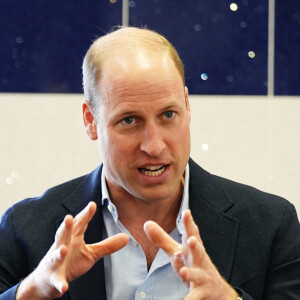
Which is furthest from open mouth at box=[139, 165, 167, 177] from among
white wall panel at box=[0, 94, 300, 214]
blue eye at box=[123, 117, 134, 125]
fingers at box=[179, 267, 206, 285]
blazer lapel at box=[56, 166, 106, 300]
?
white wall panel at box=[0, 94, 300, 214]

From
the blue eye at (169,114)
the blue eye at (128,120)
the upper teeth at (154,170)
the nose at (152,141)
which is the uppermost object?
the blue eye at (169,114)

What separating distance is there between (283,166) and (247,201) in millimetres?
884

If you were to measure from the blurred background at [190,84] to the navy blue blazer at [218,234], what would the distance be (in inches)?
28.2

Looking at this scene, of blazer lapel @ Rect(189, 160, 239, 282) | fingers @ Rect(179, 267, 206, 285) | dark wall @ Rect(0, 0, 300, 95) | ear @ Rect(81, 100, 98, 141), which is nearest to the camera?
fingers @ Rect(179, 267, 206, 285)

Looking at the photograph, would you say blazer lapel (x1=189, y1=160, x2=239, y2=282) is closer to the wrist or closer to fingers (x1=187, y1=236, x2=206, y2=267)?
fingers (x1=187, y1=236, x2=206, y2=267)

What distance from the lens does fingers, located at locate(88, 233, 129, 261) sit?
4.60 ft

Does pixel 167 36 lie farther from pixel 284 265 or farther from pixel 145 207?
pixel 284 265

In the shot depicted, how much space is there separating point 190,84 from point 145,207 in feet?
2.95

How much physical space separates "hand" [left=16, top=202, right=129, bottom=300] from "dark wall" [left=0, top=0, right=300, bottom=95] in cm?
115

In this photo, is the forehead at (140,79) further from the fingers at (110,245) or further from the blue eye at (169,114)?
the fingers at (110,245)

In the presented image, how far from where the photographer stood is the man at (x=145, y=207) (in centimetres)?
156

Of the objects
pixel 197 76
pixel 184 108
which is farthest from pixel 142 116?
pixel 197 76

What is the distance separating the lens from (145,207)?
1699 mm

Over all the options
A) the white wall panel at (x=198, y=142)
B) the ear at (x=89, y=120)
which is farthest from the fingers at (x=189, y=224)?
the white wall panel at (x=198, y=142)
